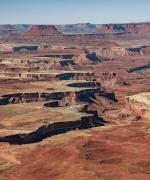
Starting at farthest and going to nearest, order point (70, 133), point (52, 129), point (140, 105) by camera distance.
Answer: point (140, 105) → point (52, 129) → point (70, 133)

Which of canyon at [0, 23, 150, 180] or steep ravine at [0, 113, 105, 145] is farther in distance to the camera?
steep ravine at [0, 113, 105, 145]

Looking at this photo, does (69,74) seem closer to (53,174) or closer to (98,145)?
(98,145)

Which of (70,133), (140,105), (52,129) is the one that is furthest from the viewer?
(140,105)

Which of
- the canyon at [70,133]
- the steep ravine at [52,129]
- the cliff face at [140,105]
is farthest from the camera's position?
the cliff face at [140,105]

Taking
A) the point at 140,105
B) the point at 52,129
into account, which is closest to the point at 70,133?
the point at 52,129

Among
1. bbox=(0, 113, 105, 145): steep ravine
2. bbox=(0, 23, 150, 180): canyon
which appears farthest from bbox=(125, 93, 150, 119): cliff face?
bbox=(0, 113, 105, 145): steep ravine

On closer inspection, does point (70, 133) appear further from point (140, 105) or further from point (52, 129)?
point (140, 105)

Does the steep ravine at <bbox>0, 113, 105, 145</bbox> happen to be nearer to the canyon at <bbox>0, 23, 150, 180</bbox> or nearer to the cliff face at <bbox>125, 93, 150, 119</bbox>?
the canyon at <bbox>0, 23, 150, 180</bbox>

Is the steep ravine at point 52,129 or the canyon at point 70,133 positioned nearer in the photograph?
the canyon at point 70,133

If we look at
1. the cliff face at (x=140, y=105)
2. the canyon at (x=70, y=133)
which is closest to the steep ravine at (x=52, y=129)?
the canyon at (x=70, y=133)

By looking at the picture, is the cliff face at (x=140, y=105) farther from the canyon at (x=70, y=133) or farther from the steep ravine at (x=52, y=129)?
the steep ravine at (x=52, y=129)

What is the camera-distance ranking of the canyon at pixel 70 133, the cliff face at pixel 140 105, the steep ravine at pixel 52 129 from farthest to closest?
the cliff face at pixel 140 105
the steep ravine at pixel 52 129
the canyon at pixel 70 133

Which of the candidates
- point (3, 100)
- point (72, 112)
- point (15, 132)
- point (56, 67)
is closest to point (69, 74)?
point (56, 67)
